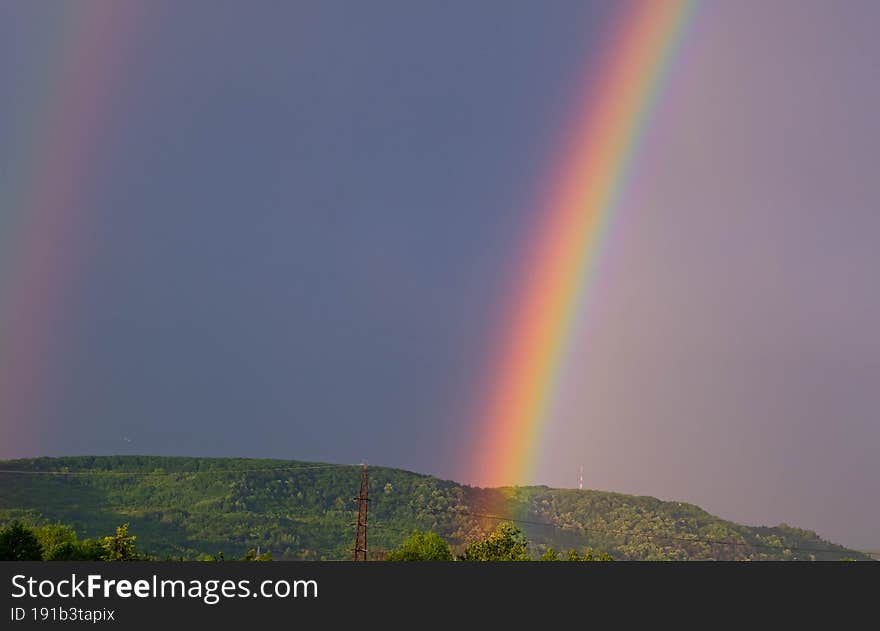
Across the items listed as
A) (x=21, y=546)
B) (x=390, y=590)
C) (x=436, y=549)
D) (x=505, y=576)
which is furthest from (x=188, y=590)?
(x=436, y=549)

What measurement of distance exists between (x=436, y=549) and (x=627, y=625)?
74.8 m

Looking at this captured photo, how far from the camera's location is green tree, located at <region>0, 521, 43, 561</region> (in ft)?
298

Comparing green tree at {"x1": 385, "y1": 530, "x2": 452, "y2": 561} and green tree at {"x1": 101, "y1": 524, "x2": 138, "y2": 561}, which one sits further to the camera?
green tree at {"x1": 385, "y1": 530, "x2": 452, "y2": 561}

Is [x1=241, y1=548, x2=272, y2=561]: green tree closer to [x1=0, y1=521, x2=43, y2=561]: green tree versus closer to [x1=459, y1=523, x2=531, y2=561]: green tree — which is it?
[x1=0, y1=521, x2=43, y2=561]: green tree

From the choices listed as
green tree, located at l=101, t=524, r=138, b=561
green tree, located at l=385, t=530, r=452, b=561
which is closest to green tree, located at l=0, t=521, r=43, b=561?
green tree, located at l=101, t=524, r=138, b=561

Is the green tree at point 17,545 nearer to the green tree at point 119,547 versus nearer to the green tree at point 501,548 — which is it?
the green tree at point 119,547

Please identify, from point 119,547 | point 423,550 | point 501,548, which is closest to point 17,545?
A: point 119,547

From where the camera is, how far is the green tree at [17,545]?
298 feet

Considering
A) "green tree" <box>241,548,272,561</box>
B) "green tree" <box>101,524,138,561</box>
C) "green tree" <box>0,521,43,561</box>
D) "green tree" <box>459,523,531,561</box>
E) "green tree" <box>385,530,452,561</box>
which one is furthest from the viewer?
"green tree" <box>459,523,531,561</box>

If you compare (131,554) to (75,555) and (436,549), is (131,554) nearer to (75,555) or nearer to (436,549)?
(75,555)

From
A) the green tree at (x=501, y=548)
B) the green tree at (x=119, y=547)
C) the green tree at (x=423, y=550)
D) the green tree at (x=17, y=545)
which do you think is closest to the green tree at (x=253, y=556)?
the green tree at (x=119, y=547)

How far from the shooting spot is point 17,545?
91938 millimetres

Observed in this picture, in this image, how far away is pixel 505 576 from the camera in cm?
5231

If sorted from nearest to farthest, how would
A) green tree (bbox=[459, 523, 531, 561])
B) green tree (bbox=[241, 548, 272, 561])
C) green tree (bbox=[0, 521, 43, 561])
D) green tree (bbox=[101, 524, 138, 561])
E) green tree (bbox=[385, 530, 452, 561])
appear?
1. green tree (bbox=[0, 521, 43, 561])
2. green tree (bbox=[241, 548, 272, 561])
3. green tree (bbox=[101, 524, 138, 561])
4. green tree (bbox=[385, 530, 452, 561])
5. green tree (bbox=[459, 523, 531, 561])
